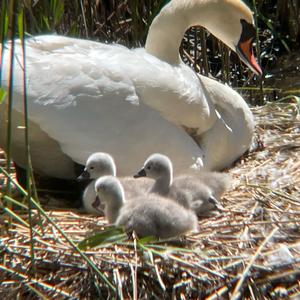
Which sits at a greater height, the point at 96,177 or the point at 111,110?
the point at 111,110

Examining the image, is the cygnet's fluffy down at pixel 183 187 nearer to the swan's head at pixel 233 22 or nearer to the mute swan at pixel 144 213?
the mute swan at pixel 144 213

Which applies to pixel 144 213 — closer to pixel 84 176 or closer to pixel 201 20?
pixel 84 176

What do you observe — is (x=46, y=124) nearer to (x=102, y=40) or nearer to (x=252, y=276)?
(x=252, y=276)

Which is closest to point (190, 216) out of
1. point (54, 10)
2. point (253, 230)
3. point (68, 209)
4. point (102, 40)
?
point (253, 230)

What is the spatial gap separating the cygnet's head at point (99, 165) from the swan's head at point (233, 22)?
108cm

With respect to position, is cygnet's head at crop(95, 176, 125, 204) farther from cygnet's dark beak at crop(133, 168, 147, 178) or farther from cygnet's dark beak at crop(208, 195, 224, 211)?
cygnet's dark beak at crop(208, 195, 224, 211)

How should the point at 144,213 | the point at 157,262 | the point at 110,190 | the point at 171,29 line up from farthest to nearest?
the point at 171,29
the point at 110,190
the point at 144,213
the point at 157,262

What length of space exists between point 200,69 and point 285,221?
2.57 metres

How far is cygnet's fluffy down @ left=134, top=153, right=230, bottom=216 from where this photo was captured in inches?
164

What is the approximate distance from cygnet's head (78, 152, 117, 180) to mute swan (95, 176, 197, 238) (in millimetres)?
101

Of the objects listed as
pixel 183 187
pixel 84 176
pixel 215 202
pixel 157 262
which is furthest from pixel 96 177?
pixel 157 262

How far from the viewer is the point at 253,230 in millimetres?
4109

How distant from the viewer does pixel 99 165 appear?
4199 millimetres

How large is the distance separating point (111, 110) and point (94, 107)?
67 millimetres
